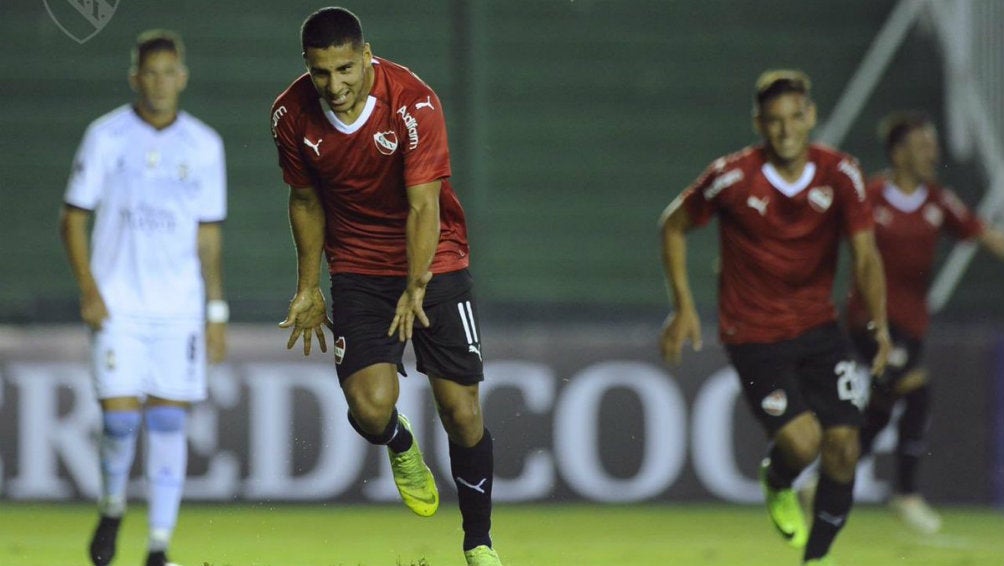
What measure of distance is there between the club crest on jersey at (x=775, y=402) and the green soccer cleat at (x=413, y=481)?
→ 5.05ft

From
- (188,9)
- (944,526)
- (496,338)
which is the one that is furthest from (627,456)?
(188,9)

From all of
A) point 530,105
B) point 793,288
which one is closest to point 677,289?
point 793,288

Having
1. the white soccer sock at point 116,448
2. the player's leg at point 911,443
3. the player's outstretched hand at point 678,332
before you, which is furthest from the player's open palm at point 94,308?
the player's leg at point 911,443

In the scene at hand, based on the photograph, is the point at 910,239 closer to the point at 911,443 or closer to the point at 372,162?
the point at 911,443

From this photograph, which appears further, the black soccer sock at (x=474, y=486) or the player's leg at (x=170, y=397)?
the player's leg at (x=170, y=397)

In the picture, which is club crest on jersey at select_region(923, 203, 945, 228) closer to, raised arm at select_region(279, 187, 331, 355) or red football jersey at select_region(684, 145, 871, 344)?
red football jersey at select_region(684, 145, 871, 344)

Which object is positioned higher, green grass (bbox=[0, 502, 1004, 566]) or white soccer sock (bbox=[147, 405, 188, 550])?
white soccer sock (bbox=[147, 405, 188, 550])

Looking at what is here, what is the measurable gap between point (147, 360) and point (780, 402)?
2.78 meters

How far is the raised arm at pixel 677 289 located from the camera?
7910mm

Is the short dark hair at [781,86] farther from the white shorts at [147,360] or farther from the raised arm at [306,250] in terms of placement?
the white shorts at [147,360]

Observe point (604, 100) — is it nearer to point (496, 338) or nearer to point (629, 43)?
point (629, 43)

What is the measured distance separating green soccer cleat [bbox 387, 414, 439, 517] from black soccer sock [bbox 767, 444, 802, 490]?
168cm

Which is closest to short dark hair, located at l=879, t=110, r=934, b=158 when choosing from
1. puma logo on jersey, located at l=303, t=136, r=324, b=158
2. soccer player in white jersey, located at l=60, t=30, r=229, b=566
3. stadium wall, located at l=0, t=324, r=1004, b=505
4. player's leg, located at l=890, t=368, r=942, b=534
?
player's leg, located at l=890, t=368, r=942, b=534

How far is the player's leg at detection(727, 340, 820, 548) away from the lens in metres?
7.79
